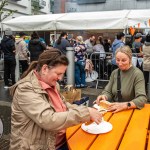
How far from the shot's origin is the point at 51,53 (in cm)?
200

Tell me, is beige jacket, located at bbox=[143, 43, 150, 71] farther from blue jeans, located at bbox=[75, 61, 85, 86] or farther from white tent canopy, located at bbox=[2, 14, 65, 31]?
white tent canopy, located at bbox=[2, 14, 65, 31]

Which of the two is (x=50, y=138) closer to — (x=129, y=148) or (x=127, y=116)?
(x=129, y=148)

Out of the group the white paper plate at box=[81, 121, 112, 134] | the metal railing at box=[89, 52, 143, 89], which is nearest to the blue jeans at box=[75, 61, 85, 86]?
Result: the metal railing at box=[89, 52, 143, 89]

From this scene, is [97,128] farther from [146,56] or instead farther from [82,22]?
[82,22]

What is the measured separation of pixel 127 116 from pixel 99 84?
630 cm

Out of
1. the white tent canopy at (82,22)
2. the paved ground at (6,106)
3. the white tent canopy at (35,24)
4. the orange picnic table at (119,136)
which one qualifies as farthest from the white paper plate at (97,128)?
the white tent canopy at (35,24)

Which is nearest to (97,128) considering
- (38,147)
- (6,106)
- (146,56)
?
(38,147)

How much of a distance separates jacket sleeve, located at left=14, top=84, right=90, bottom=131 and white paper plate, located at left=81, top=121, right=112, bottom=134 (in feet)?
0.62

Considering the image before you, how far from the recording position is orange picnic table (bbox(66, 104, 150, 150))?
1795 millimetres

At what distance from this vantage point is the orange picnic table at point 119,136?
5.89ft

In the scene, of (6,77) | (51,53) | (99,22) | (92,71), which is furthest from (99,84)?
(51,53)

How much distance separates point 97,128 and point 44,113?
1.68 ft

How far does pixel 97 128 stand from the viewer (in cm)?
205

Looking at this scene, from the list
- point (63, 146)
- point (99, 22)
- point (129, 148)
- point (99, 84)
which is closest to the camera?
point (129, 148)
